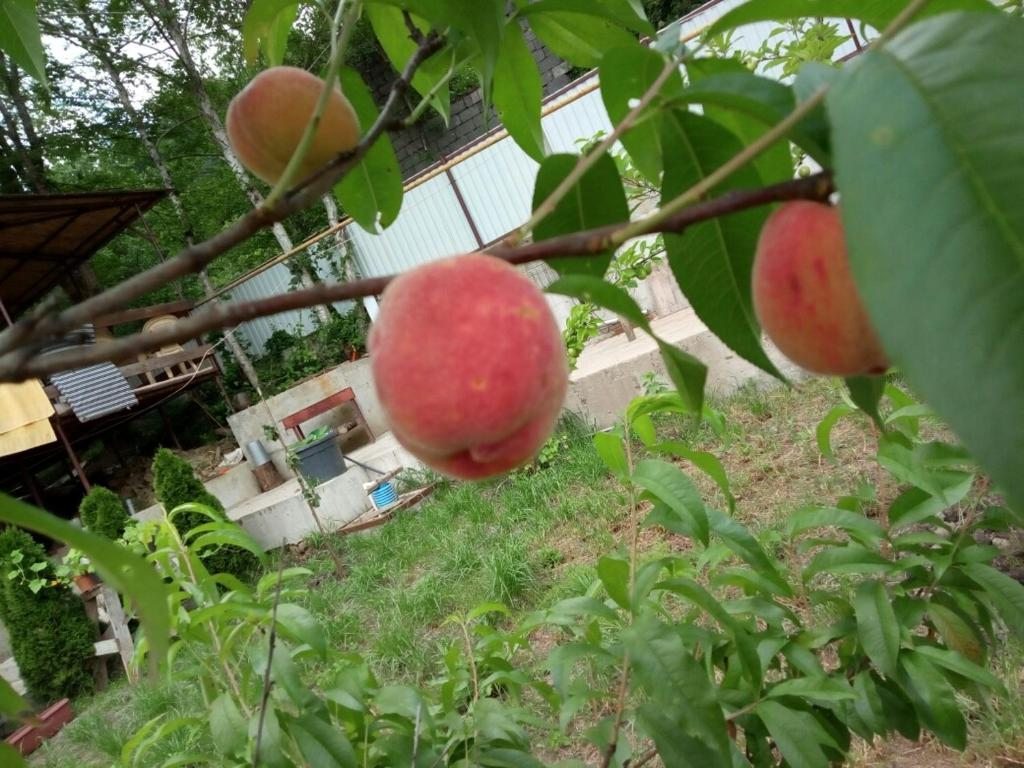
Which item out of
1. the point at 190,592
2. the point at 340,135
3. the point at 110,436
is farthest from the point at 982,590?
the point at 110,436

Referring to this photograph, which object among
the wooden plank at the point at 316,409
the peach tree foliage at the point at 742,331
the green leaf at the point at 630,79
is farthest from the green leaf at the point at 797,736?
the wooden plank at the point at 316,409

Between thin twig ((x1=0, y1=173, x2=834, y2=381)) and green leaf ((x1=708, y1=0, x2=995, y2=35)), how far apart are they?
218 millimetres

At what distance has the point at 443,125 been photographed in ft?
48.6

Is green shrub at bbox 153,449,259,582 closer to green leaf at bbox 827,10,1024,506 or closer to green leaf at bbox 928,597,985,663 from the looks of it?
green leaf at bbox 928,597,985,663

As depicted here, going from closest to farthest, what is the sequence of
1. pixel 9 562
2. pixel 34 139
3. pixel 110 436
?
pixel 9 562 < pixel 110 436 < pixel 34 139

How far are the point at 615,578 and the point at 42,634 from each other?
556 centimetres

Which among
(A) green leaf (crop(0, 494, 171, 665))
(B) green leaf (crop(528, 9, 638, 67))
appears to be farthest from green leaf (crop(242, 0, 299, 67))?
(A) green leaf (crop(0, 494, 171, 665))

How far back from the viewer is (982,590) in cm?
127

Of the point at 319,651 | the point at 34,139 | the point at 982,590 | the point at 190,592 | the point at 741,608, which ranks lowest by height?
the point at 982,590

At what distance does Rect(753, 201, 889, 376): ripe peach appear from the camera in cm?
44

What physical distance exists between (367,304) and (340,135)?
8840 mm

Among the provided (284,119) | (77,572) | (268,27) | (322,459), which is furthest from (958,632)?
(322,459)

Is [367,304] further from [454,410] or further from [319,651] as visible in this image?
[454,410]

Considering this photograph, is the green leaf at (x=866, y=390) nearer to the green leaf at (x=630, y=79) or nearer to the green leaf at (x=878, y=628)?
the green leaf at (x=630, y=79)
